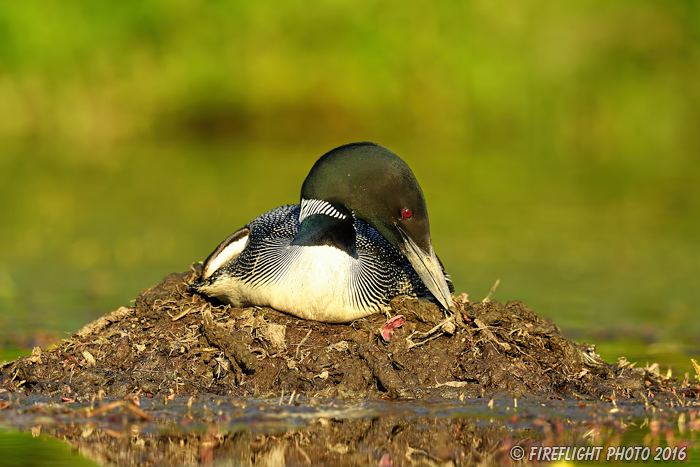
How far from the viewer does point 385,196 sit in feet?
22.3

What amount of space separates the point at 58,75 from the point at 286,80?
6102 mm

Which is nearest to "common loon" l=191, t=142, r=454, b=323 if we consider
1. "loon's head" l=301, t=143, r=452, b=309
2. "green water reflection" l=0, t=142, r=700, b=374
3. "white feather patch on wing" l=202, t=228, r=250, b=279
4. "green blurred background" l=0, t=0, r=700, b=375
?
"loon's head" l=301, t=143, r=452, b=309

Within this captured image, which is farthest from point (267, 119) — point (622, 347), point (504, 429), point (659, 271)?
point (504, 429)

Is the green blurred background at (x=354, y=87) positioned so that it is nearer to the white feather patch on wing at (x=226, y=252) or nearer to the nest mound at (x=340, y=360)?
the white feather patch on wing at (x=226, y=252)

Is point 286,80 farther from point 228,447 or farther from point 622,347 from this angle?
point 228,447

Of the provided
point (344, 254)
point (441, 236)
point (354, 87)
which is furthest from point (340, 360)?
point (354, 87)

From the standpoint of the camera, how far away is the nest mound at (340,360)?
6.49 m

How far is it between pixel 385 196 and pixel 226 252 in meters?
1.67

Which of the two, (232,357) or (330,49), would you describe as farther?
(330,49)

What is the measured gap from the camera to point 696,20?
29.2 meters

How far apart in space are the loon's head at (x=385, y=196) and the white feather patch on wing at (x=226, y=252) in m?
1.09

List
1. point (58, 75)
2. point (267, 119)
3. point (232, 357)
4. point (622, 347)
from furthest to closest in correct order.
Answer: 1. point (267, 119)
2. point (58, 75)
3. point (622, 347)
4. point (232, 357)

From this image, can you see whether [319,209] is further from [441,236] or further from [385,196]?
[441,236]

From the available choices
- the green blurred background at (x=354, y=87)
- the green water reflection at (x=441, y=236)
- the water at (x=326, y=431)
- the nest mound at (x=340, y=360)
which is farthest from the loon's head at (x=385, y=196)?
the green blurred background at (x=354, y=87)
